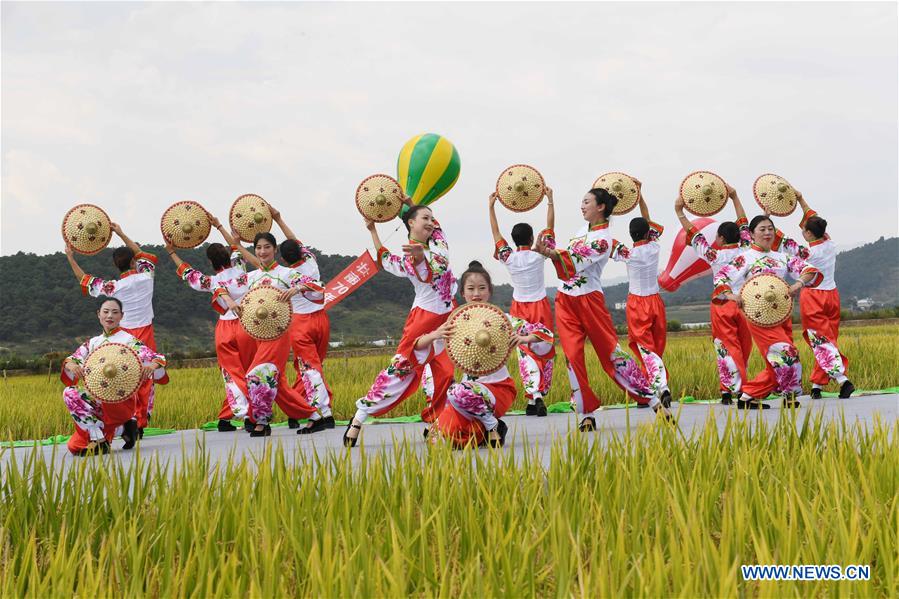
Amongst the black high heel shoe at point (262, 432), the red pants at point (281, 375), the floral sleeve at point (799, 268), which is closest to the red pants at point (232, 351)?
the red pants at point (281, 375)

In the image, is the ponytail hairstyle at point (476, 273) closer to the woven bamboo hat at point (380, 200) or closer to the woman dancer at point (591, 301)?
the woman dancer at point (591, 301)

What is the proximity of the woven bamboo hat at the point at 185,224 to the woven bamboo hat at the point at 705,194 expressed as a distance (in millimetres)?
4434

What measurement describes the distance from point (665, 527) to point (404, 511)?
0.87m

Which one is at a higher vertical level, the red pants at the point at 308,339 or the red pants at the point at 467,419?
the red pants at the point at 308,339

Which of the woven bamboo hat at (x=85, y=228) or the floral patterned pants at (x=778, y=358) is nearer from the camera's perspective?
the floral patterned pants at (x=778, y=358)

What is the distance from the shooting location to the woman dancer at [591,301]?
5.99m

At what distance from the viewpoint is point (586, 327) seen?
6.07m

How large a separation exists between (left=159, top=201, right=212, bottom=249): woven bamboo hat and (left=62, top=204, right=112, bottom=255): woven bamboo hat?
517 mm

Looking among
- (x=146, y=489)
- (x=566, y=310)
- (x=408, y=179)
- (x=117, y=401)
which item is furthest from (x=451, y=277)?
(x=146, y=489)

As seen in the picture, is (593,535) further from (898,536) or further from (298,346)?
(298,346)

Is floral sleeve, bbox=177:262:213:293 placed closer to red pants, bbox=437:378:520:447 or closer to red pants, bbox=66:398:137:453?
red pants, bbox=66:398:137:453

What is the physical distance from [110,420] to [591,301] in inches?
136

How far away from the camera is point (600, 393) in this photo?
334 inches

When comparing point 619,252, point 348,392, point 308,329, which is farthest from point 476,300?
point 348,392
